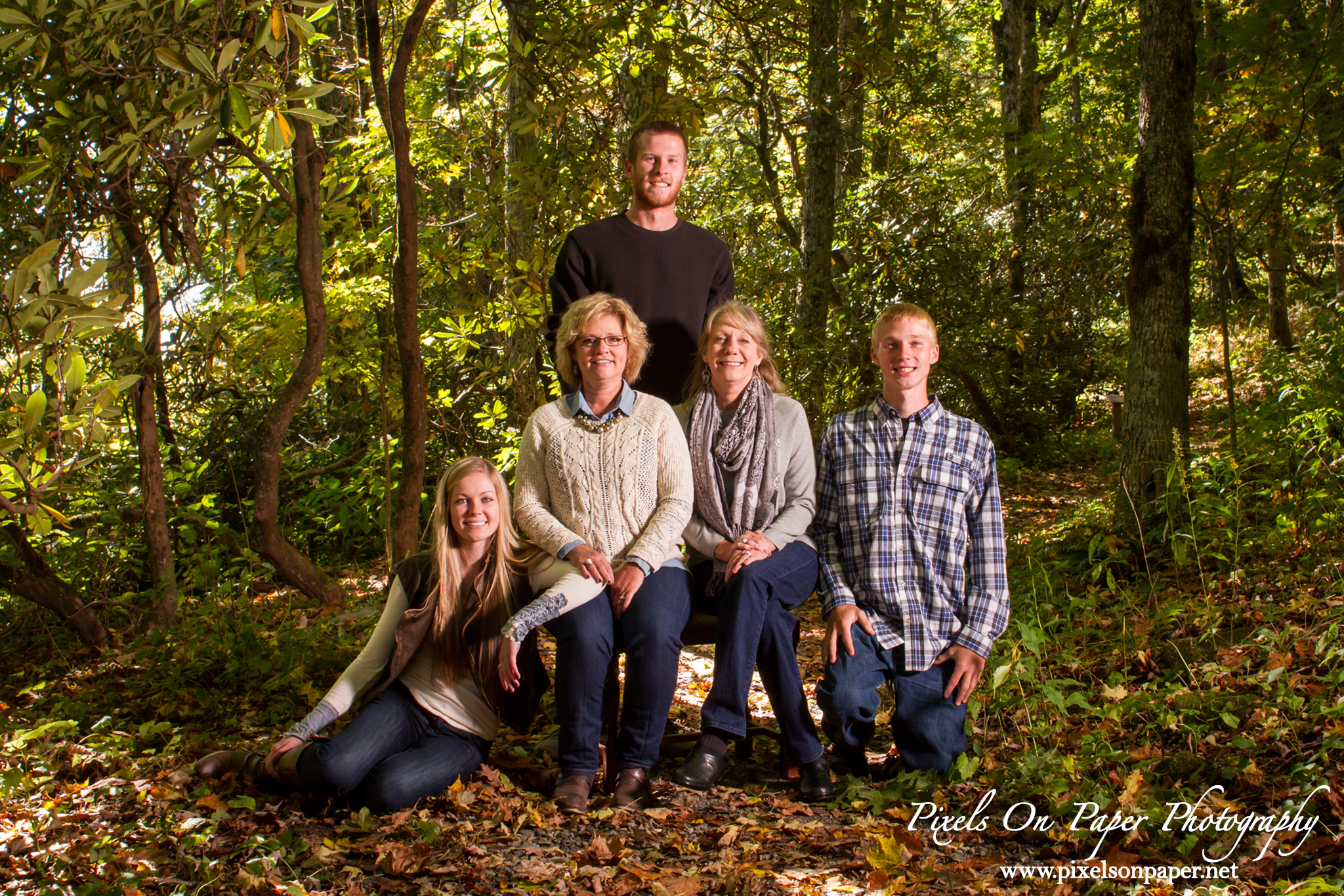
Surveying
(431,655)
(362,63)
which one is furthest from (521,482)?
(362,63)

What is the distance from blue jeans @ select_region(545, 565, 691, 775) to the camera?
9.32 feet

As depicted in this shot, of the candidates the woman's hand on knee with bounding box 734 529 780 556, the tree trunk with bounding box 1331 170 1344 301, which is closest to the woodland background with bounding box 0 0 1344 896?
the tree trunk with bounding box 1331 170 1344 301

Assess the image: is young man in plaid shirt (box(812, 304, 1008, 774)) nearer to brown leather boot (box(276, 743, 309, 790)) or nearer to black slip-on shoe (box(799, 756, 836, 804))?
black slip-on shoe (box(799, 756, 836, 804))

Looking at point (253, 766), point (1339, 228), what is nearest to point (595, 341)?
point (253, 766)

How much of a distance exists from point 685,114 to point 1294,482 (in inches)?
130

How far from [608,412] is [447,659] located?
0.95m

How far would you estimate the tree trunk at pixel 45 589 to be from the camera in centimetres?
421

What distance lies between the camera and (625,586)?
114 inches

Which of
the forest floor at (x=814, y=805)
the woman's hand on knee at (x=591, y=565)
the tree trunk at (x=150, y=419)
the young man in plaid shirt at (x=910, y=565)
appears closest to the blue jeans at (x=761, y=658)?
the young man in plaid shirt at (x=910, y=565)

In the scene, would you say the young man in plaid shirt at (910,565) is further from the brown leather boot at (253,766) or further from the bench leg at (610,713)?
the brown leather boot at (253,766)

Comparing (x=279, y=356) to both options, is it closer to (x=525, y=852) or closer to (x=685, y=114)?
(x=685, y=114)

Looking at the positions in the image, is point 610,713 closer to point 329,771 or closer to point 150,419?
point 329,771

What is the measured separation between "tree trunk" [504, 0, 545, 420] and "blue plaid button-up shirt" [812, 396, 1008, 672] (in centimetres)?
239

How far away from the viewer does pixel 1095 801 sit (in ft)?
8.35
